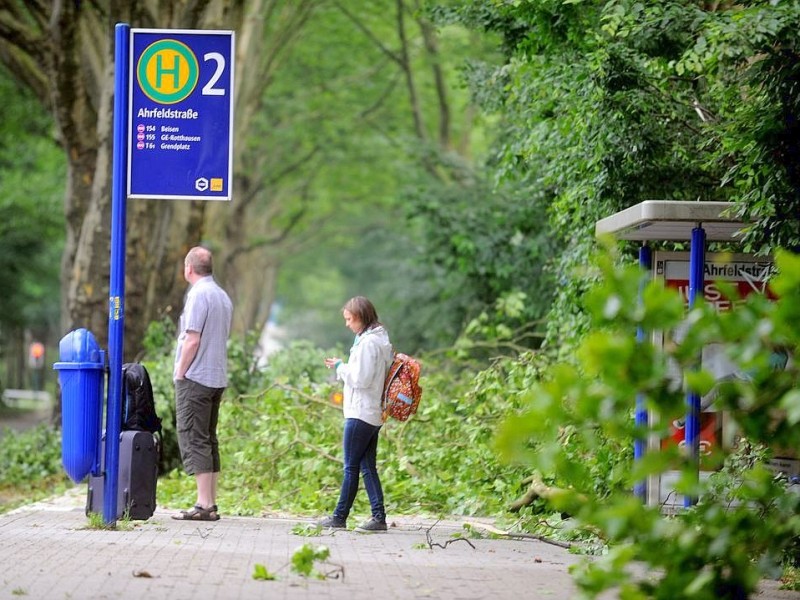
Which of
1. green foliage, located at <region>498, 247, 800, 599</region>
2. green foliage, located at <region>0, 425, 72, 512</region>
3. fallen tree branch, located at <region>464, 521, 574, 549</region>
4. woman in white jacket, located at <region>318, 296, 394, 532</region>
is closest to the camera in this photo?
green foliage, located at <region>498, 247, 800, 599</region>

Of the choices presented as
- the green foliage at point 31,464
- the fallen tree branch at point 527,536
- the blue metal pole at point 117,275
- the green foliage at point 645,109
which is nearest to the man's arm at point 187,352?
the blue metal pole at point 117,275

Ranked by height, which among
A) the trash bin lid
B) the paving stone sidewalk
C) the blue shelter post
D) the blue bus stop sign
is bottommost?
the paving stone sidewalk

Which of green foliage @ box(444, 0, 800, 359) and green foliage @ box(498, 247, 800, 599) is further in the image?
green foliage @ box(444, 0, 800, 359)

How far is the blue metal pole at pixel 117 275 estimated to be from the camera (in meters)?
9.55

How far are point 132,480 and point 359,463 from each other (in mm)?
1618

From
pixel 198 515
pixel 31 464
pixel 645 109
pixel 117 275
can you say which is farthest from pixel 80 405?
pixel 31 464

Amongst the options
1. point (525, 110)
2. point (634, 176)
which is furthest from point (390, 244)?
point (634, 176)

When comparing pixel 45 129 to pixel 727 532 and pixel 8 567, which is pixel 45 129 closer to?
pixel 8 567

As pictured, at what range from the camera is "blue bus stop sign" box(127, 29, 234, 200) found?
31.6 feet

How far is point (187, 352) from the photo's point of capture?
1011 centimetres

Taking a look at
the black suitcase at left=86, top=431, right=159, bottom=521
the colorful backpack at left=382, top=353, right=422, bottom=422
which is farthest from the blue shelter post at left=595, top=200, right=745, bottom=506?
the black suitcase at left=86, top=431, right=159, bottom=521

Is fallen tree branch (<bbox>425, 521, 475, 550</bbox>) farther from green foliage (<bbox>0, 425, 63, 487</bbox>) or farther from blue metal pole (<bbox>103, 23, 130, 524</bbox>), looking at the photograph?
green foliage (<bbox>0, 425, 63, 487</bbox>)

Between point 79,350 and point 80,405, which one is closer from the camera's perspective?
point 80,405

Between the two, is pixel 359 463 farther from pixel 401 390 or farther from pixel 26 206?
pixel 26 206
